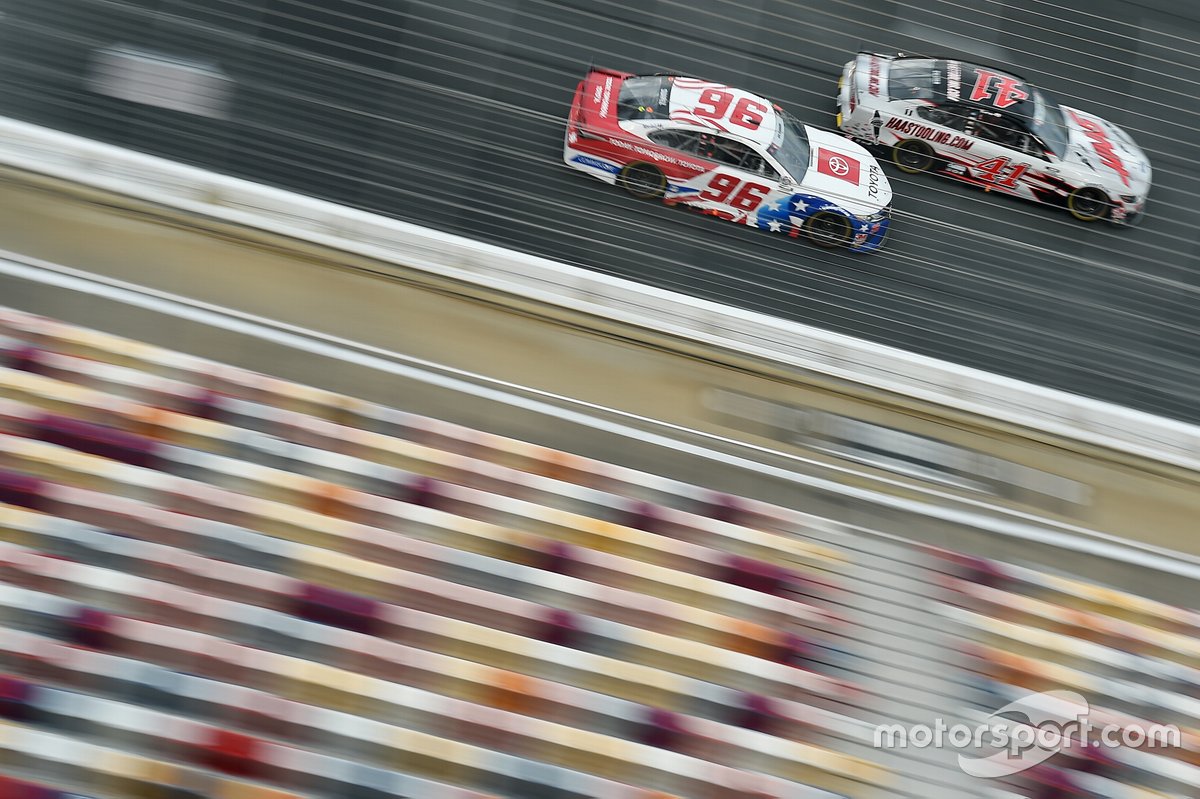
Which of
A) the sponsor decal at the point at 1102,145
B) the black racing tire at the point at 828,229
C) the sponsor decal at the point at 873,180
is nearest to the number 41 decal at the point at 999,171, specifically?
the sponsor decal at the point at 1102,145

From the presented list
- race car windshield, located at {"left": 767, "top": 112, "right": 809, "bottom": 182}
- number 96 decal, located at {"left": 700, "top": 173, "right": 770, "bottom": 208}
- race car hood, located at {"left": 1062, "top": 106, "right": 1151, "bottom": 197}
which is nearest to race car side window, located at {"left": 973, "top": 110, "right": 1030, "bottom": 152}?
race car hood, located at {"left": 1062, "top": 106, "right": 1151, "bottom": 197}

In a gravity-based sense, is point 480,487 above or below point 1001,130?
below

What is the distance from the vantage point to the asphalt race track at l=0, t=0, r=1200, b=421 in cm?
447

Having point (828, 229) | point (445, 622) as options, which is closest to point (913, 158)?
point (828, 229)

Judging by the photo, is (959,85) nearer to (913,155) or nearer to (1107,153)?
(913,155)

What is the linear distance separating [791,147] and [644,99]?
37.2 inches

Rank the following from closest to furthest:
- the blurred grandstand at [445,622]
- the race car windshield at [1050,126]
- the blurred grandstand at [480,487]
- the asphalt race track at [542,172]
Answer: the blurred grandstand at [445,622] < the blurred grandstand at [480,487] < the asphalt race track at [542,172] < the race car windshield at [1050,126]

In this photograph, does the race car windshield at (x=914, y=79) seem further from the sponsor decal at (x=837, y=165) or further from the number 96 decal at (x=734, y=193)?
the number 96 decal at (x=734, y=193)

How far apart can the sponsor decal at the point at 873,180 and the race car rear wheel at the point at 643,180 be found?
1171 mm

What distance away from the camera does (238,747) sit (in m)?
3.56

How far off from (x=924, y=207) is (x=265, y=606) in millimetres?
3832

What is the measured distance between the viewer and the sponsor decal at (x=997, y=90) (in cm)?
643

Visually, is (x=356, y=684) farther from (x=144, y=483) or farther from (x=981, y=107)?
(x=981, y=107)

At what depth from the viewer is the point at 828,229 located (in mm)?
5543
